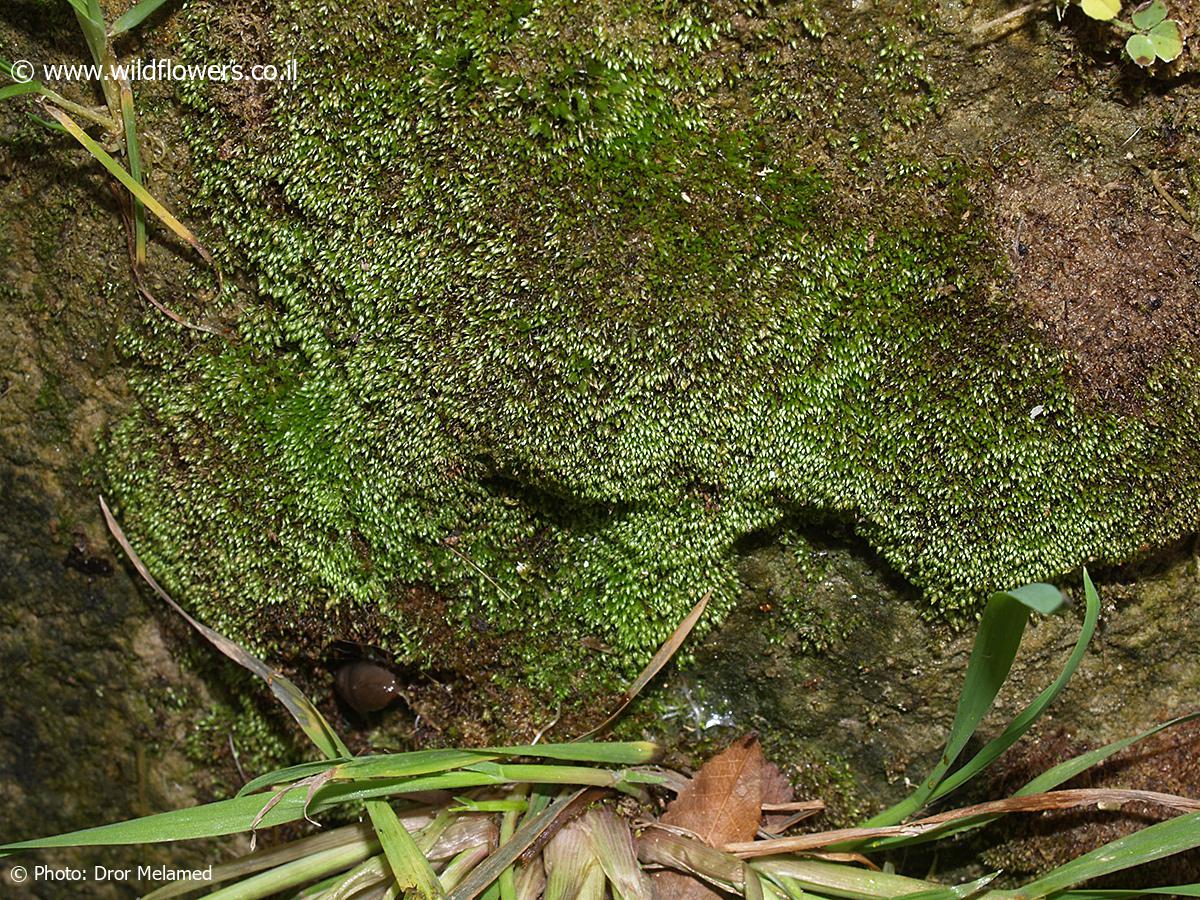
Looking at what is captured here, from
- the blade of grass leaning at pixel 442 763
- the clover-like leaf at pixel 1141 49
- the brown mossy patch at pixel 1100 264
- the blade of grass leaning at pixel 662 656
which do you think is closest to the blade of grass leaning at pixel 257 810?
the blade of grass leaning at pixel 442 763

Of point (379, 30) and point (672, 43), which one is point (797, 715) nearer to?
point (672, 43)

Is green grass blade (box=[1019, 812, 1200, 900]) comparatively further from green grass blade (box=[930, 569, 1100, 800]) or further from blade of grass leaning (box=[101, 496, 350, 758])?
blade of grass leaning (box=[101, 496, 350, 758])

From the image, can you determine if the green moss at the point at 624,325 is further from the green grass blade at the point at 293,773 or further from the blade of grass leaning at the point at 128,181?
the green grass blade at the point at 293,773

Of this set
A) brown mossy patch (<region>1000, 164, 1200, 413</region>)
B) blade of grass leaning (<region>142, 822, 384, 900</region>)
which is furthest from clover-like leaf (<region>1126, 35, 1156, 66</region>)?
blade of grass leaning (<region>142, 822, 384, 900</region>)

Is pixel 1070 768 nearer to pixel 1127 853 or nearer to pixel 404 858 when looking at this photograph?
pixel 1127 853

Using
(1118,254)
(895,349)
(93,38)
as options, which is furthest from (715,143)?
(93,38)
